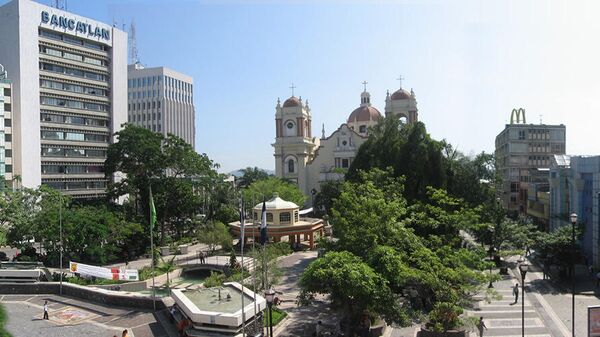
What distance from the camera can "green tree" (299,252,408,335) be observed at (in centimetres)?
2375

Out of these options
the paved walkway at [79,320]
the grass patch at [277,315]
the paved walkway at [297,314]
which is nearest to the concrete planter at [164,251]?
the paved walkway at [297,314]

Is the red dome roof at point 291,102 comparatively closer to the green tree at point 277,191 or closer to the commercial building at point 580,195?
the green tree at point 277,191

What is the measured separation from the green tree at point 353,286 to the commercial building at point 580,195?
903 inches

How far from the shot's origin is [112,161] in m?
54.1

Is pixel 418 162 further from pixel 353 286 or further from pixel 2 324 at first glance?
pixel 2 324

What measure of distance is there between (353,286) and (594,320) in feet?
30.8

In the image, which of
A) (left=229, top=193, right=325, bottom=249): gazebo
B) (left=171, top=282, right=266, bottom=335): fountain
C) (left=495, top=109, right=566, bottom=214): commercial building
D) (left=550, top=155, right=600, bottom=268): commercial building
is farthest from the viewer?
(left=495, top=109, right=566, bottom=214): commercial building

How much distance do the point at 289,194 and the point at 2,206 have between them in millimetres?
33698

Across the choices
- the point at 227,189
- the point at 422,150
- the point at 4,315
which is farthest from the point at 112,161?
the point at 4,315

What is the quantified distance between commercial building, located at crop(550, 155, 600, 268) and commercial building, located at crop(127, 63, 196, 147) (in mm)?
87230

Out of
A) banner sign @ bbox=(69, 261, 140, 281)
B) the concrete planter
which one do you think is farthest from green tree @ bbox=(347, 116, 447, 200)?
the concrete planter

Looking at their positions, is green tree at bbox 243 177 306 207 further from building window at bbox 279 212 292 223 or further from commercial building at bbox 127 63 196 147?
commercial building at bbox 127 63 196 147

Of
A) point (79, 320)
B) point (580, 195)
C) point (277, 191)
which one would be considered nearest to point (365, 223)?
point (79, 320)

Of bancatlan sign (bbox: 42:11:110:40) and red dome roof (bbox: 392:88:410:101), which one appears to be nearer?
bancatlan sign (bbox: 42:11:110:40)
